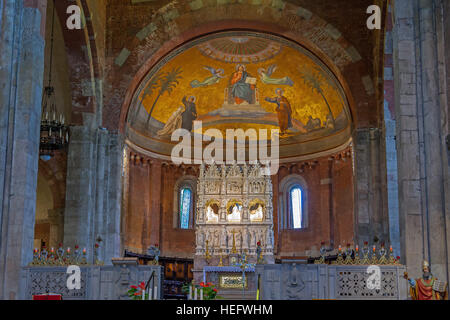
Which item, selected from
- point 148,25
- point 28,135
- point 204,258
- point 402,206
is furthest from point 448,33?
point 204,258

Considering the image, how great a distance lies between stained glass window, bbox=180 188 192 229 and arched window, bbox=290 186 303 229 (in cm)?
462

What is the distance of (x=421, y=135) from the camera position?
13.8 meters

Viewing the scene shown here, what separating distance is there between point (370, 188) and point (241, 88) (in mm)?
9119

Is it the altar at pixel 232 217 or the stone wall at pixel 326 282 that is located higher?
the altar at pixel 232 217

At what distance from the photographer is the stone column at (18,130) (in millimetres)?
13508

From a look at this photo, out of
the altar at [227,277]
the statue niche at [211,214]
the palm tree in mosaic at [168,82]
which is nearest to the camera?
the altar at [227,277]

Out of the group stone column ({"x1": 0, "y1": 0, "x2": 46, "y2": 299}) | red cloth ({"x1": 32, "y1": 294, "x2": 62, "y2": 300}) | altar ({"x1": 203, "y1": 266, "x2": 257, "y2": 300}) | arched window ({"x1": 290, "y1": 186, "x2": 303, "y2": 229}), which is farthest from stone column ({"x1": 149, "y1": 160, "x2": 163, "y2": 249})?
red cloth ({"x1": 32, "y1": 294, "x2": 62, "y2": 300})

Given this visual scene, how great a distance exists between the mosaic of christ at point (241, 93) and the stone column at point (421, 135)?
9.97 m

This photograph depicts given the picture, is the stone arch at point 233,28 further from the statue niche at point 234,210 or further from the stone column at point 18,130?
the stone column at point 18,130

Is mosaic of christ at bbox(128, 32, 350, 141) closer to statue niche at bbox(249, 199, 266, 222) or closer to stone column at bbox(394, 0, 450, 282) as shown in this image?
statue niche at bbox(249, 199, 266, 222)

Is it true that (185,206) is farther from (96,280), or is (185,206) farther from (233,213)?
(96,280)

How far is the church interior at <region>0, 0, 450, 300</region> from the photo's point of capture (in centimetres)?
1369

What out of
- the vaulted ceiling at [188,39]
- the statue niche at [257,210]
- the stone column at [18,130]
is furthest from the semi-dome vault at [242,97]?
the stone column at [18,130]
